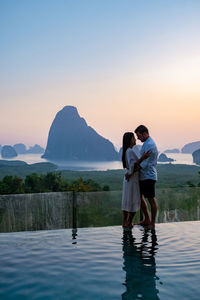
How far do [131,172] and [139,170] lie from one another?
0.21 m

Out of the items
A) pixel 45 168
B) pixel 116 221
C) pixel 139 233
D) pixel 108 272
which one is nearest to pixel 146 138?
pixel 139 233

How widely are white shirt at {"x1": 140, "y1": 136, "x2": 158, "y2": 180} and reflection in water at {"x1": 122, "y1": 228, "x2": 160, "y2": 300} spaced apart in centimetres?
109

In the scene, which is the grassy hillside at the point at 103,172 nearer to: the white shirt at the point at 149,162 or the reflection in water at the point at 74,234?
the reflection in water at the point at 74,234


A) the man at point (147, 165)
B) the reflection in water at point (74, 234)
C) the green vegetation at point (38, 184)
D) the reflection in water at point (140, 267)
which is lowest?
the reflection in water at point (140, 267)

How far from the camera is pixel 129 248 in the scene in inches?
218

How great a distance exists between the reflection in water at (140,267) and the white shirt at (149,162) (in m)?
1.09

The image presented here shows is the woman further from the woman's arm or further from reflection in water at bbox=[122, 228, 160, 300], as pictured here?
reflection in water at bbox=[122, 228, 160, 300]

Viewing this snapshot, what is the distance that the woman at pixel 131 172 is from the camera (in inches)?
260

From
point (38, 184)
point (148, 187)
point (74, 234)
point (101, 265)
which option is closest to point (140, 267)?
point (101, 265)

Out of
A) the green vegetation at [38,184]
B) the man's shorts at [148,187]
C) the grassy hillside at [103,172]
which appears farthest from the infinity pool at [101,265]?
the grassy hillside at [103,172]

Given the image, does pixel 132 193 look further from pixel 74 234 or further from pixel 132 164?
pixel 74 234

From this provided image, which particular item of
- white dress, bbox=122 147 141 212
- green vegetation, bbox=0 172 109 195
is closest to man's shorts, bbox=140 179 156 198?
white dress, bbox=122 147 141 212

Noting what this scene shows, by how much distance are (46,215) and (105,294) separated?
4.00m

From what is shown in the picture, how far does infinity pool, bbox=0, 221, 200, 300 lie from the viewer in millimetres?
3795
